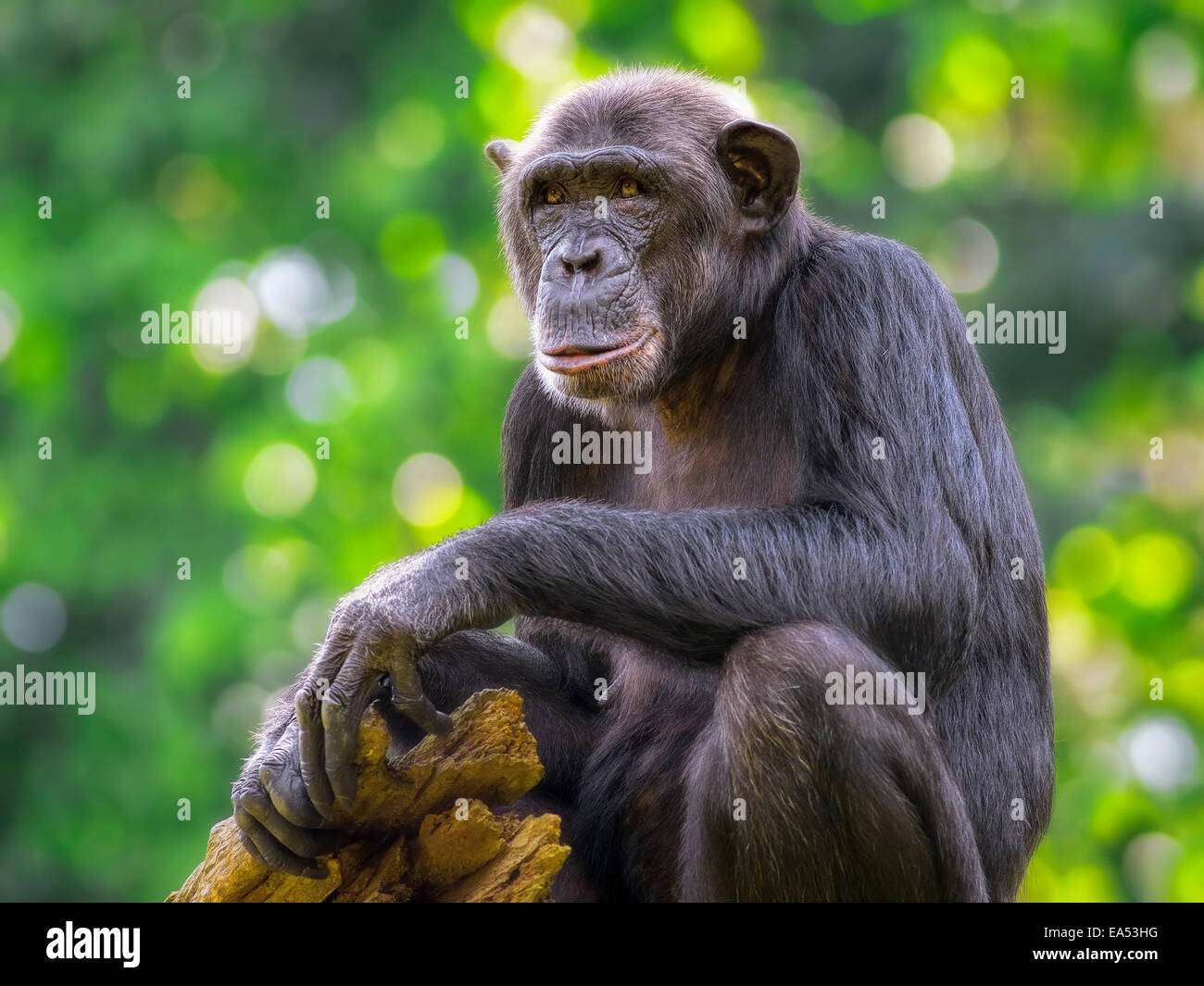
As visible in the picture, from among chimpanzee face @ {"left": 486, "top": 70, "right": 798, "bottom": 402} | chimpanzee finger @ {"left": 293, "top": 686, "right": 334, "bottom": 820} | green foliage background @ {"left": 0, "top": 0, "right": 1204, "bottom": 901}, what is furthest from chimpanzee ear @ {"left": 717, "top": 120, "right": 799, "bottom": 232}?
green foliage background @ {"left": 0, "top": 0, "right": 1204, "bottom": 901}

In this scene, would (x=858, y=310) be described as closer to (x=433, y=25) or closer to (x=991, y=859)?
(x=991, y=859)

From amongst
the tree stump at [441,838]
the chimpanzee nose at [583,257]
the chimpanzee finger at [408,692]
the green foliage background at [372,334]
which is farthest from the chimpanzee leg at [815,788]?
the green foliage background at [372,334]

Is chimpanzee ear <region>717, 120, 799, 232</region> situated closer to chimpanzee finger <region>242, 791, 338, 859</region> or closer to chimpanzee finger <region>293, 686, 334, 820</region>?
chimpanzee finger <region>293, 686, 334, 820</region>

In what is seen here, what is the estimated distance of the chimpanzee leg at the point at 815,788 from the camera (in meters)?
3.92

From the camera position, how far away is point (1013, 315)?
36.4ft

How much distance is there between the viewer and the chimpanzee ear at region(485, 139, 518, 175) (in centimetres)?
552

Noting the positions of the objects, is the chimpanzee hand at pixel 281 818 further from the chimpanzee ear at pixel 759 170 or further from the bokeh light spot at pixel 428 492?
the bokeh light spot at pixel 428 492

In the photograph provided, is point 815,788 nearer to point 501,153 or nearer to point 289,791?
point 289,791

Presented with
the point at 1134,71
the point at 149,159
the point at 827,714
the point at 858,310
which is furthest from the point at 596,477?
the point at 1134,71

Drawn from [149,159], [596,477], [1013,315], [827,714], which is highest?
[149,159]

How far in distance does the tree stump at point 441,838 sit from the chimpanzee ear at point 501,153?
220 centimetres

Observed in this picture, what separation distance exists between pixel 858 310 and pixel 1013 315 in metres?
6.98

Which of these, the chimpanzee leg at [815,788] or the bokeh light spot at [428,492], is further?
the bokeh light spot at [428,492]

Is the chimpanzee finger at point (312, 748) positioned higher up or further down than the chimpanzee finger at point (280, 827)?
higher up
